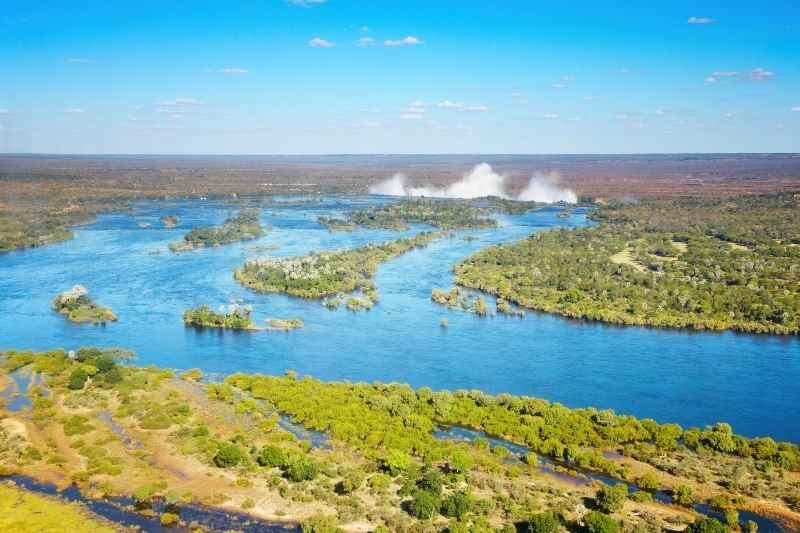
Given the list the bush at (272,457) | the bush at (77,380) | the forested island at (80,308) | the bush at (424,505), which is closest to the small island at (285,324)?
the forested island at (80,308)

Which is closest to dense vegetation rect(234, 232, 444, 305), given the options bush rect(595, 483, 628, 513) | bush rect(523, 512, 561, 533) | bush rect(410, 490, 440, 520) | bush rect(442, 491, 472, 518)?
bush rect(410, 490, 440, 520)

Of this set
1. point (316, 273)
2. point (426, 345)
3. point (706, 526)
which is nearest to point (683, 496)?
point (706, 526)

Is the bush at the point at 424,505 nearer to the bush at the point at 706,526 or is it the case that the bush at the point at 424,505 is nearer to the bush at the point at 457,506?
the bush at the point at 457,506

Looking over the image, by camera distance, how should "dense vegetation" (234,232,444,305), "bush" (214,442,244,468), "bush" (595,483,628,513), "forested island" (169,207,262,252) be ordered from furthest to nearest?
"forested island" (169,207,262,252) < "dense vegetation" (234,232,444,305) < "bush" (214,442,244,468) < "bush" (595,483,628,513)

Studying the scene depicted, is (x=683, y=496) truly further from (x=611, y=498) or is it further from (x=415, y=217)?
(x=415, y=217)

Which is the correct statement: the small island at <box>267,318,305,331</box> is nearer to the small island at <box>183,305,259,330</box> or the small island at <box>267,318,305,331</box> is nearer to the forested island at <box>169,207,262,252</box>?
the small island at <box>183,305,259,330</box>
